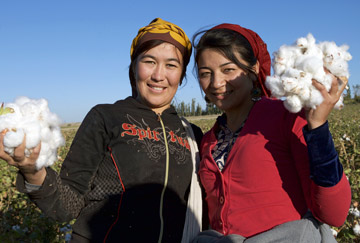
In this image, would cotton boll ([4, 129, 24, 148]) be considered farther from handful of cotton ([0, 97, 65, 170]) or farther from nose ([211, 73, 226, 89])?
nose ([211, 73, 226, 89])

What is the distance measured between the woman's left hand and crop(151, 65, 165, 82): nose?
873 millimetres

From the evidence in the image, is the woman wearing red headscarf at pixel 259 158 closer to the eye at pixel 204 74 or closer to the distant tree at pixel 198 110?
the eye at pixel 204 74

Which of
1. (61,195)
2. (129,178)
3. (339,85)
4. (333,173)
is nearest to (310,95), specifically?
(339,85)

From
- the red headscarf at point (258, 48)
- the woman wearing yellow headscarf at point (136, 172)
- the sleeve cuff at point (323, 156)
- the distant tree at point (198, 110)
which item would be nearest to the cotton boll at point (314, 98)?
the sleeve cuff at point (323, 156)

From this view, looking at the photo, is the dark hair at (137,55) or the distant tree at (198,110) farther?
the distant tree at (198,110)

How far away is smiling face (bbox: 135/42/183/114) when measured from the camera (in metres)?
1.85

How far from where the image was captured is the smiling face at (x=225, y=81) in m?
1.71

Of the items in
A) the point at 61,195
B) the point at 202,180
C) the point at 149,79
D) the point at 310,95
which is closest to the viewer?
the point at 310,95

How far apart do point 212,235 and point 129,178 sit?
1.55 ft

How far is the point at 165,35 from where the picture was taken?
1859 mm

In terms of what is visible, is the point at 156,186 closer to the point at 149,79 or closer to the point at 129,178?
the point at 129,178

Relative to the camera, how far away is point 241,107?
5.86ft

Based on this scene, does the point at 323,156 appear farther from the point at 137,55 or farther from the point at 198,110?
the point at 198,110

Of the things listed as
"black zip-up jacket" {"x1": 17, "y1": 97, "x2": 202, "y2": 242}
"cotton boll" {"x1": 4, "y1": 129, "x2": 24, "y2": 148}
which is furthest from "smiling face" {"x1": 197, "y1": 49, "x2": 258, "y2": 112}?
"cotton boll" {"x1": 4, "y1": 129, "x2": 24, "y2": 148}
